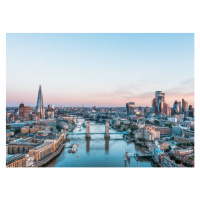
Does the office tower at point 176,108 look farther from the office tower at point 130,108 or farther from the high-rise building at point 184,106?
the office tower at point 130,108

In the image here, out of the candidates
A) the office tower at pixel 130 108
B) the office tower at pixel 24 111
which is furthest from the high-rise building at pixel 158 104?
the office tower at pixel 24 111

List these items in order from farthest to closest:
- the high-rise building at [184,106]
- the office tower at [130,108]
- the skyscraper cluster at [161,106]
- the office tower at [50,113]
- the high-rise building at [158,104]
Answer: the office tower at [130,108] → the office tower at [50,113] → the skyscraper cluster at [161,106] → the high-rise building at [158,104] → the high-rise building at [184,106]

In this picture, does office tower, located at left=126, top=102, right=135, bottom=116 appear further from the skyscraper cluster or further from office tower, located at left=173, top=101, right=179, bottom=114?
office tower, located at left=173, top=101, right=179, bottom=114

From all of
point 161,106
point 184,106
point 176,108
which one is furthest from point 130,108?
point 184,106

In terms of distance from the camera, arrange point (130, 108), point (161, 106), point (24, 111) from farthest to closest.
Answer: point (130, 108), point (161, 106), point (24, 111)

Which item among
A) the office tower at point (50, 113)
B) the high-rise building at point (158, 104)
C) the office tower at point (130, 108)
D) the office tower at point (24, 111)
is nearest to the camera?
the office tower at point (24, 111)

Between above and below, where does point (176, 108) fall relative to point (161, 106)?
below

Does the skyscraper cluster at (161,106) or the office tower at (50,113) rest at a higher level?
the skyscraper cluster at (161,106)

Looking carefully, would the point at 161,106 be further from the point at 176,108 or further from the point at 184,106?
the point at 184,106

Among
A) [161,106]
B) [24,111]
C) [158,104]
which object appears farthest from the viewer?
[161,106]

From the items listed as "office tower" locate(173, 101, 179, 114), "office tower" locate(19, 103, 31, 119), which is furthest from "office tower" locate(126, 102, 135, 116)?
"office tower" locate(19, 103, 31, 119)
